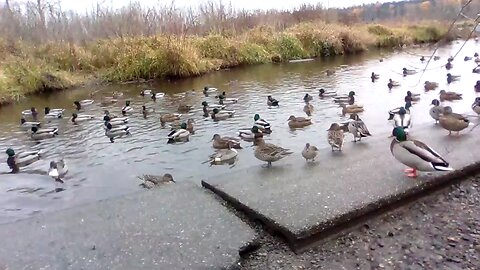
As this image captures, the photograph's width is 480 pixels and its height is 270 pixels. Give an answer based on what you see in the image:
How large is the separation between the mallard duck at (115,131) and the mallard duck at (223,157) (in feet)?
9.08

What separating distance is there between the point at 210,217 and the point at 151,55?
14.7 metres

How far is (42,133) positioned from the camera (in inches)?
357

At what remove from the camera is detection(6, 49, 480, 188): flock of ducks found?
14.2ft

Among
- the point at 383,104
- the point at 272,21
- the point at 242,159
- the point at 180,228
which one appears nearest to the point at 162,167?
the point at 242,159

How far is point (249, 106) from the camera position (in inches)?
444

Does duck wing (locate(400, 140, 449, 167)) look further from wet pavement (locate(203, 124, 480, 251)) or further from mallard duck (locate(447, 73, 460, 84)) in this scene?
mallard duck (locate(447, 73, 460, 84))

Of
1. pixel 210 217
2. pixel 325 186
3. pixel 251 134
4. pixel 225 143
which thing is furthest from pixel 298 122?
pixel 210 217

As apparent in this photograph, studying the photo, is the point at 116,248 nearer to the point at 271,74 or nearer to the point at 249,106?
the point at 249,106

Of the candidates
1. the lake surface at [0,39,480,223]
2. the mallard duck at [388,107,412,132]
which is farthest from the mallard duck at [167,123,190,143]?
the mallard duck at [388,107,412,132]

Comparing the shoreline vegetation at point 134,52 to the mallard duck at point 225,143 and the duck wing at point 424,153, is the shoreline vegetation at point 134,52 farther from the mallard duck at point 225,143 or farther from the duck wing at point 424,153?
the duck wing at point 424,153

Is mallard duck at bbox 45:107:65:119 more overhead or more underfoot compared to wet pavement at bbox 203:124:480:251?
more underfoot

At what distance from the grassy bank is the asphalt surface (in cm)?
1266

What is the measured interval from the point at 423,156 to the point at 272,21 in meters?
24.9

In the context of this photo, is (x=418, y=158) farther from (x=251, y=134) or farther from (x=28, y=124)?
(x=28, y=124)
